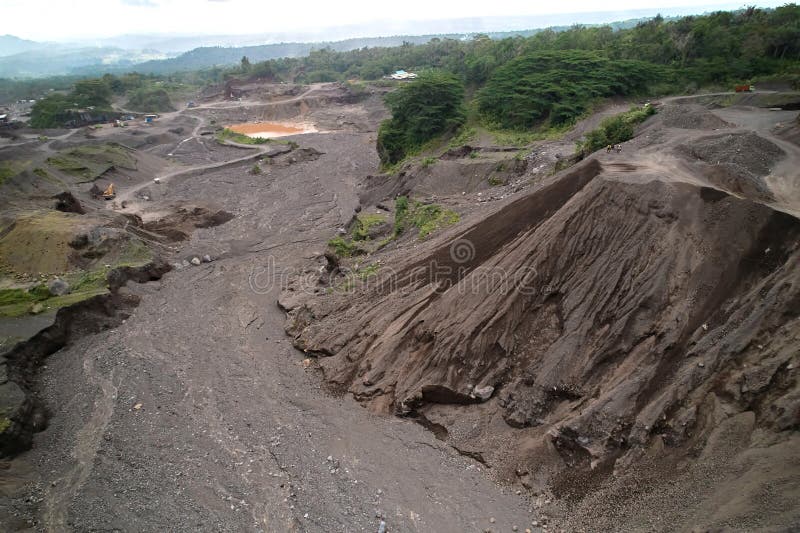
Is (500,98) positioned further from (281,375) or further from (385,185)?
(281,375)

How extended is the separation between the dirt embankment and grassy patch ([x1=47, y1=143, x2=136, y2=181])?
3381cm

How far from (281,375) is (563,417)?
9.80 metres

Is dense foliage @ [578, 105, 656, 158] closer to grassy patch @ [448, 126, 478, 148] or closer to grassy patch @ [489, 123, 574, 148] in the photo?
grassy patch @ [489, 123, 574, 148]

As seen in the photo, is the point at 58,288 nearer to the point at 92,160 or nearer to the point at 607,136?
the point at 607,136

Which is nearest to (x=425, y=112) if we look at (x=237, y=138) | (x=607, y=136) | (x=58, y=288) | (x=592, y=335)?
(x=607, y=136)

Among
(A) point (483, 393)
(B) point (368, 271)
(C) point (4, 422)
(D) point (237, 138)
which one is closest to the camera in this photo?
(C) point (4, 422)

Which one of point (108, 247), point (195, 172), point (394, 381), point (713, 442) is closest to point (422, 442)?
point (394, 381)

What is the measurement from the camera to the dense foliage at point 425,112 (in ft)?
123

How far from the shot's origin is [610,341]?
13.0m

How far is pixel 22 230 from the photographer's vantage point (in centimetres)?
2422

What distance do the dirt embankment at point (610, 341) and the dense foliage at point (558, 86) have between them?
19.0 meters

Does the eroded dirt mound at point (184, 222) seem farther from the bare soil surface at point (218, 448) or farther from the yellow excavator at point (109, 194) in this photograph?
the bare soil surface at point (218, 448)

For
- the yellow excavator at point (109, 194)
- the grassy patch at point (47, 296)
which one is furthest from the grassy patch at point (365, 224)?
the yellow excavator at point (109, 194)

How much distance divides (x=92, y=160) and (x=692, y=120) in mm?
46676
